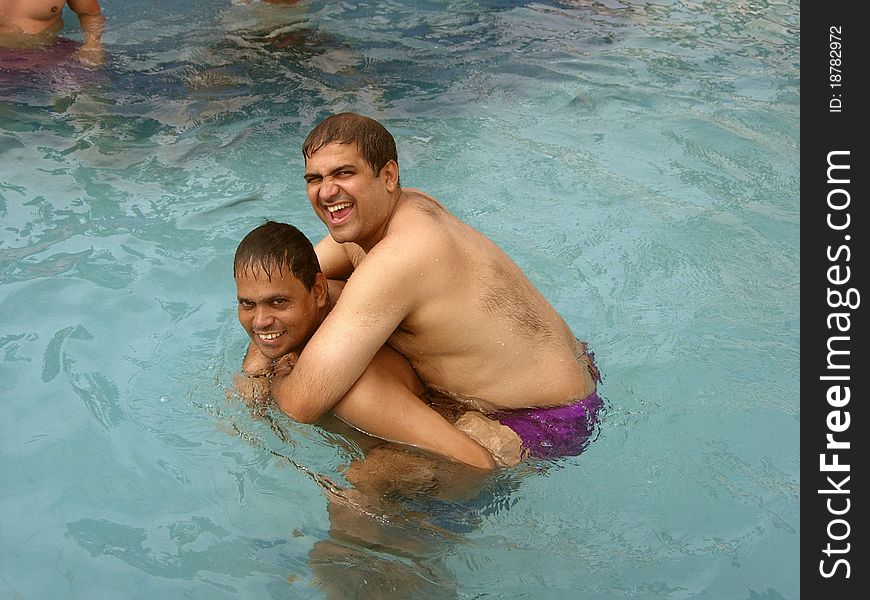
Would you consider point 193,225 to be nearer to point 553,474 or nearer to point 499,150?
point 499,150

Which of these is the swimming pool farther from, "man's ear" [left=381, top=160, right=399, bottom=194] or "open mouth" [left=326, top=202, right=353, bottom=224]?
"man's ear" [left=381, top=160, right=399, bottom=194]

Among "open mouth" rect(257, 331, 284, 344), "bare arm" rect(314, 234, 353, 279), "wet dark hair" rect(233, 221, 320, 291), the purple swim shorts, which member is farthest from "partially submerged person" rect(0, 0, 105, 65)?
the purple swim shorts

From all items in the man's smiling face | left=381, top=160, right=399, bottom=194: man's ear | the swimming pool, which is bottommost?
the swimming pool

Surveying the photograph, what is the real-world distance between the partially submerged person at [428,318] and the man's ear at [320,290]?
8.6 inches

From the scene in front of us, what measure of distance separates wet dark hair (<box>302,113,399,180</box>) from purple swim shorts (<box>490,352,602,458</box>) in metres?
1.17

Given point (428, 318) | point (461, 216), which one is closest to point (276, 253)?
point (428, 318)

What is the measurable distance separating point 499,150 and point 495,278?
3.59 m

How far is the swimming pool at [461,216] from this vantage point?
4.14m

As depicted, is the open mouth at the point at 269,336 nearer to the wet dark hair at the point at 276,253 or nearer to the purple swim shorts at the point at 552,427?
the wet dark hair at the point at 276,253

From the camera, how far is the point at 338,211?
4.00m

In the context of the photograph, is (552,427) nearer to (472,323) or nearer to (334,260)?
(472,323)

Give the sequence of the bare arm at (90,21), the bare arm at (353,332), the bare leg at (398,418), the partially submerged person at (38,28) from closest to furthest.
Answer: the bare arm at (353,332)
the bare leg at (398,418)
the partially submerged person at (38,28)
the bare arm at (90,21)

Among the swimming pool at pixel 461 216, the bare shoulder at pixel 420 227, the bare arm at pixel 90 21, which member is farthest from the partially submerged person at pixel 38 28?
the bare shoulder at pixel 420 227

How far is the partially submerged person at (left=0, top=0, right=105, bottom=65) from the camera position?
328 inches
